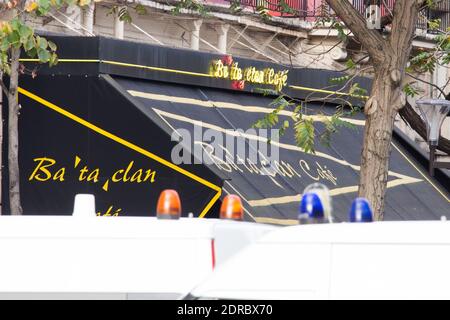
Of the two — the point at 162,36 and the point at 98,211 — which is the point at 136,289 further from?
the point at 162,36

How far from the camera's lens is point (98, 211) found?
17.6 m

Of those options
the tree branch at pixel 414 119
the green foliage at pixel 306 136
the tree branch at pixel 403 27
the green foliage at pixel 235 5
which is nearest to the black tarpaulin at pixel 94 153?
the green foliage at pixel 235 5

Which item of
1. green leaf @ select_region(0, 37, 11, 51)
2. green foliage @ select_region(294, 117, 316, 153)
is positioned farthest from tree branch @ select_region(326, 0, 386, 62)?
green leaf @ select_region(0, 37, 11, 51)

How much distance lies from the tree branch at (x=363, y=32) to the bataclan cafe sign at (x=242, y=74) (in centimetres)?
607

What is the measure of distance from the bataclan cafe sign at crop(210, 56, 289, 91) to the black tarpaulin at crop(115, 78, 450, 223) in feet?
0.92

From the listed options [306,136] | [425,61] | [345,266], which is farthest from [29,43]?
[345,266]

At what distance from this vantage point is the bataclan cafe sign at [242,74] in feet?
65.6

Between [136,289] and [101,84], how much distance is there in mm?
11259

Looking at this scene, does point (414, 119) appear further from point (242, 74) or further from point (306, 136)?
point (242, 74)

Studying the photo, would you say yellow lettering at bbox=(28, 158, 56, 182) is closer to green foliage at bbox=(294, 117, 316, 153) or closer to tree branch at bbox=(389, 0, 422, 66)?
green foliage at bbox=(294, 117, 316, 153)

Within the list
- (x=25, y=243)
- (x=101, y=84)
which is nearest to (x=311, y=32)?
(x=101, y=84)

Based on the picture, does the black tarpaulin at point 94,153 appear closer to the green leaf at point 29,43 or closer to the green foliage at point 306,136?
the green foliage at point 306,136

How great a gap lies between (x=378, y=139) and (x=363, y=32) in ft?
A: 4.09

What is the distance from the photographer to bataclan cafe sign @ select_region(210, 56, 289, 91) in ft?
65.6
